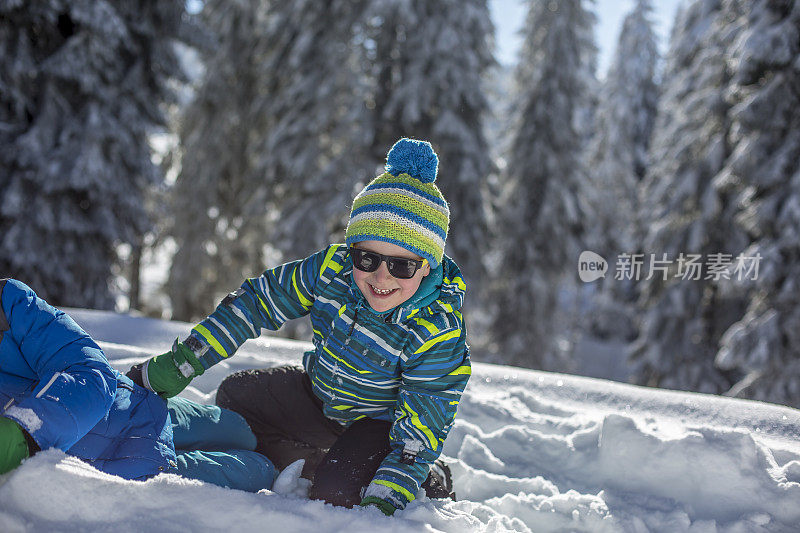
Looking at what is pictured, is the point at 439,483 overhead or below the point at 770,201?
below

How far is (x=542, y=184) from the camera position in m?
11.4

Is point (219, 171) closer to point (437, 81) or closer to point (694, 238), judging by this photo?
point (437, 81)

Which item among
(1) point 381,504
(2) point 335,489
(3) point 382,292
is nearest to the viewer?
(1) point 381,504

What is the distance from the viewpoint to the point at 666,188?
8.92 m

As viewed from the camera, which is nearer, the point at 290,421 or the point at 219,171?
the point at 290,421

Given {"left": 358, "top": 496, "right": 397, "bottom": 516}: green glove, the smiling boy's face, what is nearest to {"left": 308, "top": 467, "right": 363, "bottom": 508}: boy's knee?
{"left": 358, "top": 496, "right": 397, "bottom": 516}: green glove

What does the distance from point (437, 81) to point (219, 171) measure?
5169 millimetres

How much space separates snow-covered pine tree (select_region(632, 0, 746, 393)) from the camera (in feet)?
25.8

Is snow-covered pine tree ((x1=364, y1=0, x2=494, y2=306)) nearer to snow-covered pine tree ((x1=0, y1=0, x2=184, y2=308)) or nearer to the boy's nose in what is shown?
snow-covered pine tree ((x1=0, y1=0, x2=184, y2=308))

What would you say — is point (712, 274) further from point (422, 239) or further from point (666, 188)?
point (422, 239)

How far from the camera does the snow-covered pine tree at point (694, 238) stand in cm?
785

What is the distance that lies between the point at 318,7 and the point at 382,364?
28.0 feet

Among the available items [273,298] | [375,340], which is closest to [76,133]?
[273,298]

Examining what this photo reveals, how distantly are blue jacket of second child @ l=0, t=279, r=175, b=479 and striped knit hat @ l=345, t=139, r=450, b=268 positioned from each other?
0.90 meters
